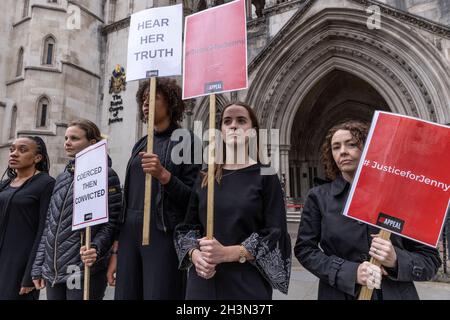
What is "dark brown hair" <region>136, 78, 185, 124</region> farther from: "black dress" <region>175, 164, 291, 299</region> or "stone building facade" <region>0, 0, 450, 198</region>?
"stone building facade" <region>0, 0, 450, 198</region>

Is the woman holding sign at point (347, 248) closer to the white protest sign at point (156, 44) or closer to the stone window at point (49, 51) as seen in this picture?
the white protest sign at point (156, 44)

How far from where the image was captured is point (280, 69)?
1109cm

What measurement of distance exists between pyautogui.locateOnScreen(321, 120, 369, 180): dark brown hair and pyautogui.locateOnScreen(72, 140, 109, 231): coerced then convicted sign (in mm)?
1591

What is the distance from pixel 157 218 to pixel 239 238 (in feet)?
2.20

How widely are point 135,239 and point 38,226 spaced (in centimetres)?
128

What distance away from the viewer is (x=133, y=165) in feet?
7.82

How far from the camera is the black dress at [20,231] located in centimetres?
274

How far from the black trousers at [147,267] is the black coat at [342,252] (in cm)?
85

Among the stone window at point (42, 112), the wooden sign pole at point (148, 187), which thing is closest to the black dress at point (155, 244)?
the wooden sign pole at point (148, 187)

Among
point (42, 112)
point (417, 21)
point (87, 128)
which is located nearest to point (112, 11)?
point (42, 112)

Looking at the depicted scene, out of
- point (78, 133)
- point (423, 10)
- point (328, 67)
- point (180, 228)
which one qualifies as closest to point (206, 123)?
point (328, 67)

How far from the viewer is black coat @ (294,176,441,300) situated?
1592 mm
